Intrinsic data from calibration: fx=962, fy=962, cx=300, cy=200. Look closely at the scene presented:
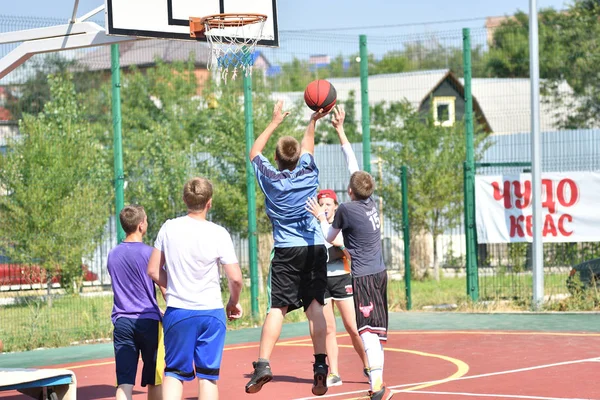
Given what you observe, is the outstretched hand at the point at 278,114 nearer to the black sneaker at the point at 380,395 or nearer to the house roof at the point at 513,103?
the black sneaker at the point at 380,395

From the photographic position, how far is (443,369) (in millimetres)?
10406

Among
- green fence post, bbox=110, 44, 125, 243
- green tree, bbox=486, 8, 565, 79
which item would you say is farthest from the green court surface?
green tree, bbox=486, 8, 565, 79

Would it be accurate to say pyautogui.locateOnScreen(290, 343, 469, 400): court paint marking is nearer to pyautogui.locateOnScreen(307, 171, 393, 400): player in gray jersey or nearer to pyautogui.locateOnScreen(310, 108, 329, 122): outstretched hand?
pyautogui.locateOnScreen(307, 171, 393, 400): player in gray jersey

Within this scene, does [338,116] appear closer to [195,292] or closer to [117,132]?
[195,292]

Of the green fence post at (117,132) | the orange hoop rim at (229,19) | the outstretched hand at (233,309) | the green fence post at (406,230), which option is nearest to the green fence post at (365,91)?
the green fence post at (406,230)

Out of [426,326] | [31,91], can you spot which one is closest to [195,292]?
[426,326]

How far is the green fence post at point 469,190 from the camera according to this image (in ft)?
54.4

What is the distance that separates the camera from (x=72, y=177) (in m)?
14.6

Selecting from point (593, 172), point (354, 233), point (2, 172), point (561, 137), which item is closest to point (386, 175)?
point (561, 137)

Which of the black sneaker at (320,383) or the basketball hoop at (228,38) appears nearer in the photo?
the black sneaker at (320,383)

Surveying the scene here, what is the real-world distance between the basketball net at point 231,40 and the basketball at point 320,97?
1.86 metres

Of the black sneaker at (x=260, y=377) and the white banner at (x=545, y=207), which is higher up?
the white banner at (x=545, y=207)

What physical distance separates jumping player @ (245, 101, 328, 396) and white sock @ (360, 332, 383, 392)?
1.45 feet

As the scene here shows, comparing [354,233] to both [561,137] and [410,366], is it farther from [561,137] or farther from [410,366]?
[561,137]
